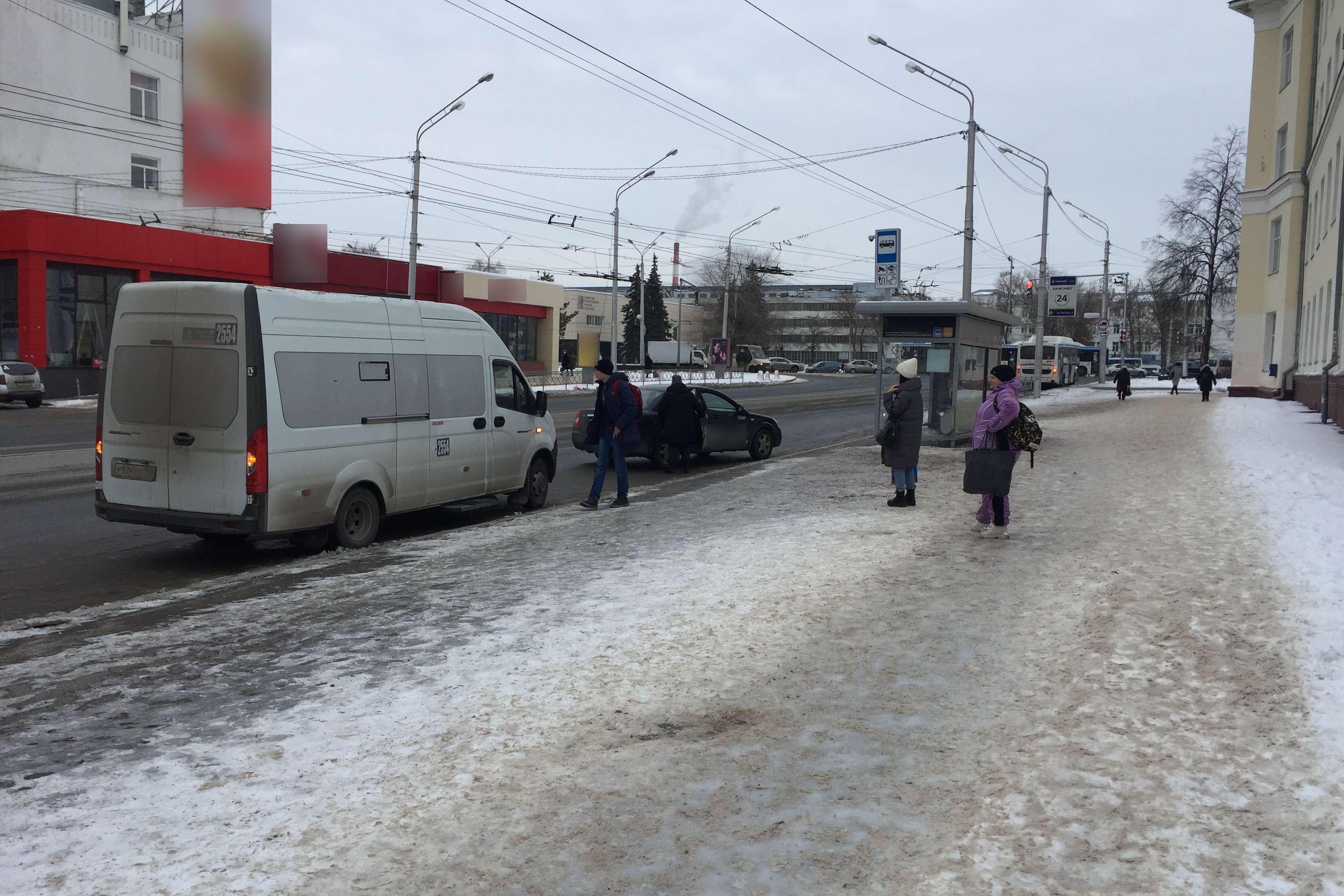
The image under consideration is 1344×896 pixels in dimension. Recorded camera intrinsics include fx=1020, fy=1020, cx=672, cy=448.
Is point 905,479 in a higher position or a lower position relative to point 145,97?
lower

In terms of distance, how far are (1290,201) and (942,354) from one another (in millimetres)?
22564

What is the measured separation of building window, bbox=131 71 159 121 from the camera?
40.2m

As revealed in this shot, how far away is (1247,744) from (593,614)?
12.3 feet

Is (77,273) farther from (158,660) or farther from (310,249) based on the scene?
(158,660)

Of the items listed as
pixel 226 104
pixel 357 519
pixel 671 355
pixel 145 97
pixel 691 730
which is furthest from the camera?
pixel 671 355

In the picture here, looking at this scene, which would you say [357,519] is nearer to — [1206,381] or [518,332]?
[1206,381]

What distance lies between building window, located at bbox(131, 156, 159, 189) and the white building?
38 millimetres

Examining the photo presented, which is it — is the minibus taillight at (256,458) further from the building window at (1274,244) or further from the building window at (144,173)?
the building window at (144,173)

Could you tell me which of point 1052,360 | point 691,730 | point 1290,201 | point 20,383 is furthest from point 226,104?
point 1052,360

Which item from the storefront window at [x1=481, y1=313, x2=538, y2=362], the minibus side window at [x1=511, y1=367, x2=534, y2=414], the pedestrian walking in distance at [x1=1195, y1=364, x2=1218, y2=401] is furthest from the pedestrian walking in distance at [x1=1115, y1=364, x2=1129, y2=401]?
the minibus side window at [x1=511, y1=367, x2=534, y2=414]

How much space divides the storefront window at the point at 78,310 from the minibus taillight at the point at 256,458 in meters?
27.5

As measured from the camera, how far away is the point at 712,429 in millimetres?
17781

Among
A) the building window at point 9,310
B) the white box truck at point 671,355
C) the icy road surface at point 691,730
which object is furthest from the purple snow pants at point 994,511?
the white box truck at point 671,355

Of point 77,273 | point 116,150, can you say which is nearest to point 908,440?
point 77,273
